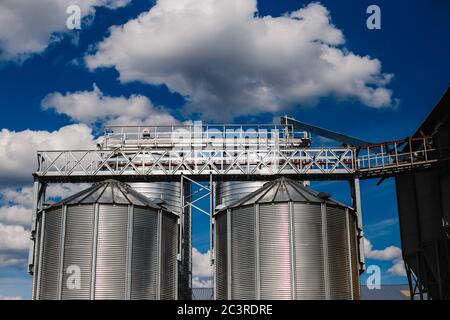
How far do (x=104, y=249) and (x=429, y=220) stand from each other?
25.3m

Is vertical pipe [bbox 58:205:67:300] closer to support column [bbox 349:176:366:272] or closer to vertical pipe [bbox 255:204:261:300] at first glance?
vertical pipe [bbox 255:204:261:300]

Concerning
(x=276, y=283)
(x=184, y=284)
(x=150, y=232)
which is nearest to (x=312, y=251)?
(x=276, y=283)

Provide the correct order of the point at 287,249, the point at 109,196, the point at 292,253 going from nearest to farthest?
the point at 292,253, the point at 287,249, the point at 109,196

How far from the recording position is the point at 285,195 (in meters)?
39.5

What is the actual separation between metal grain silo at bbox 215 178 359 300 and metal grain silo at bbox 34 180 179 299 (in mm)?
4827

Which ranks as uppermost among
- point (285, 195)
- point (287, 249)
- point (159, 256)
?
point (285, 195)

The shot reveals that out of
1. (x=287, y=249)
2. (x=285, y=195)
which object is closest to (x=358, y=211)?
(x=285, y=195)

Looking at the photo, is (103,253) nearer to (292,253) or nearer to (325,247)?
(292,253)

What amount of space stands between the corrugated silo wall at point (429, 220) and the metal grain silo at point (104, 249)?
66.8ft

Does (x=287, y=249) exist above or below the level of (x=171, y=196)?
below
